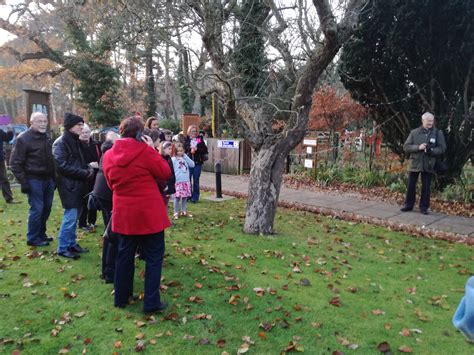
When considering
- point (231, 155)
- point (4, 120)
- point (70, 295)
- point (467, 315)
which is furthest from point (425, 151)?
point (4, 120)

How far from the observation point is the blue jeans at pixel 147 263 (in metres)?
3.78

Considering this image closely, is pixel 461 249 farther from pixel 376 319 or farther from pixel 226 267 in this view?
pixel 226 267

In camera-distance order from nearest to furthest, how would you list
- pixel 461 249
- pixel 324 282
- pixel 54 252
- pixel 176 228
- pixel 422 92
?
pixel 324 282, pixel 54 252, pixel 461 249, pixel 176 228, pixel 422 92

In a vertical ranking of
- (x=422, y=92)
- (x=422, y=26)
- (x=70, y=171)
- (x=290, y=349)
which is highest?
(x=422, y=26)

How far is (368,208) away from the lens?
8992mm

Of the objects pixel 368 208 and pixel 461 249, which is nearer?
pixel 461 249

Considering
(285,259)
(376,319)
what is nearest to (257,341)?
(376,319)

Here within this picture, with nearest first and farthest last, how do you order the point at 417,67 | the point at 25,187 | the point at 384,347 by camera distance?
the point at 384,347 → the point at 25,187 → the point at 417,67

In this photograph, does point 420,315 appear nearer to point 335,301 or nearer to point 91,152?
point 335,301

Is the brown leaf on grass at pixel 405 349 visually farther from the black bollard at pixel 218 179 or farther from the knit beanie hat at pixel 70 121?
the black bollard at pixel 218 179

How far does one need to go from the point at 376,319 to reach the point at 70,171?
4.12m

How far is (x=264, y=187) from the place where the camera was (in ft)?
21.2

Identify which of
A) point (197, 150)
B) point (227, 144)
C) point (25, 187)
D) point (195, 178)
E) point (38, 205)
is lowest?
point (38, 205)

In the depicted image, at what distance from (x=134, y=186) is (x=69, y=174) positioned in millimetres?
1952
